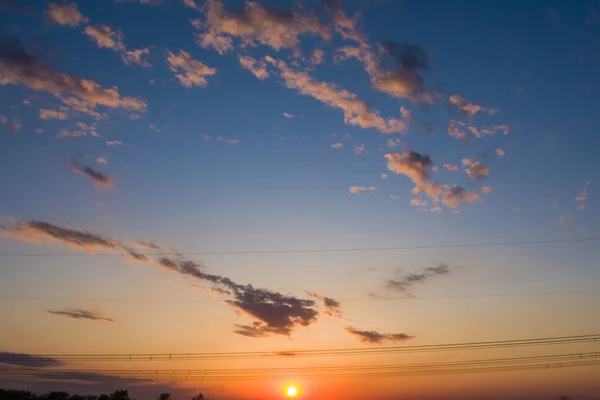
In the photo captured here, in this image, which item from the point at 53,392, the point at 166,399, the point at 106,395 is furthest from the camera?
the point at 166,399

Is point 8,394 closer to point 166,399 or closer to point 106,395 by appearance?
point 106,395

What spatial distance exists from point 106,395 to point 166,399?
41.1 metres

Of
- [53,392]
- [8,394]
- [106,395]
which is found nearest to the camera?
[8,394]

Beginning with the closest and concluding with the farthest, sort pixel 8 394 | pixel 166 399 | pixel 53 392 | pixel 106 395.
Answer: pixel 8 394 → pixel 106 395 → pixel 53 392 → pixel 166 399

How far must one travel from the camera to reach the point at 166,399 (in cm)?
19888

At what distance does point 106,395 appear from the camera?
164 m

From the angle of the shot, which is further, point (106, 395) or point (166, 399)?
point (166, 399)

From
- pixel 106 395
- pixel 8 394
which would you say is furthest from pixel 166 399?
pixel 8 394

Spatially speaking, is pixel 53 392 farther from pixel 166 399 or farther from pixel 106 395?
pixel 166 399

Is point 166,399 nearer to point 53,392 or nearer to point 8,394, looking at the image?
point 53,392

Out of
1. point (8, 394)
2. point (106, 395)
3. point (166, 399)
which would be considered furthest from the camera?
point (166, 399)

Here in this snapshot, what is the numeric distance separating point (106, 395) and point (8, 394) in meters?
31.3

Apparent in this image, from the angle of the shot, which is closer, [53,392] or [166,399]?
[53,392]

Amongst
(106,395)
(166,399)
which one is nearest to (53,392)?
(106,395)
